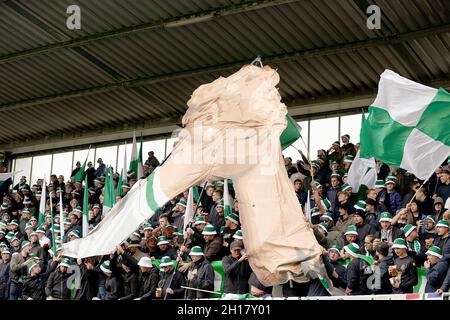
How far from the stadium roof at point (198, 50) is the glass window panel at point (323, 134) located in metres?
0.42

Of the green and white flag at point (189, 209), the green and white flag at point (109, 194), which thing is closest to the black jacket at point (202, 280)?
the green and white flag at point (189, 209)

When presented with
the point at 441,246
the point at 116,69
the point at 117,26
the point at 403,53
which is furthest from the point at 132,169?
the point at 441,246

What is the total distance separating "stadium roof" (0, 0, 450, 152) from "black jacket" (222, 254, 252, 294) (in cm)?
634

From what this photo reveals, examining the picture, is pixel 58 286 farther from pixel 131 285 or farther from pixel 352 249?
pixel 352 249

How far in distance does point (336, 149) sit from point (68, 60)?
7478 mm

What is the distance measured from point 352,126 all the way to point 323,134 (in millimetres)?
1004

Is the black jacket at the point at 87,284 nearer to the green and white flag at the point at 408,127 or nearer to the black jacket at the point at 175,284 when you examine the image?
the black jacket at the point at 175,284

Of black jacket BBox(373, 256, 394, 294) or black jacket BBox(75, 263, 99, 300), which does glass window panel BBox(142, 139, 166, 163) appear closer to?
black jacket BBox(75, 263, 99, 300)

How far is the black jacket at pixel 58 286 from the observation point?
16.0 m

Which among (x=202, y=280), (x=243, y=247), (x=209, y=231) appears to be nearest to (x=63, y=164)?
(x=209, y=231)

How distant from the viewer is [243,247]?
1370 cm

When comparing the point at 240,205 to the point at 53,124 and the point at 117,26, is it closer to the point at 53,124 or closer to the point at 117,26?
the point at 117,26

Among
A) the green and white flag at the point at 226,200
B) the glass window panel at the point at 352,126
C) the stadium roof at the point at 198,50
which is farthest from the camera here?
the glass window panel at the point at 352,126

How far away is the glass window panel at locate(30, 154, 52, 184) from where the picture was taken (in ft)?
96.7
